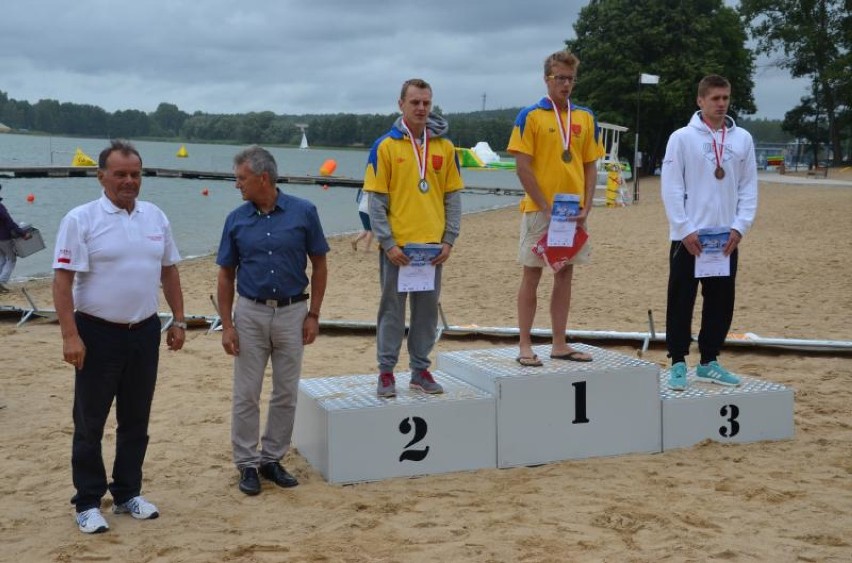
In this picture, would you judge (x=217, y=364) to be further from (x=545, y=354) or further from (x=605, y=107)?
(x=605, y=107)

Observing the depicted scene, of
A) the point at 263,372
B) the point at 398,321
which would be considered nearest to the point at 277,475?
the point at 263,372

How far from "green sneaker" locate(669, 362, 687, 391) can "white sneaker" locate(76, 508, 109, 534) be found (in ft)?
11.3

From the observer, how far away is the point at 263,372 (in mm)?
4762

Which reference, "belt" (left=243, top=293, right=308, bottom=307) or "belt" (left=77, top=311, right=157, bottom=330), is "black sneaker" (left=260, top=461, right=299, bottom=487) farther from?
"belt" (left=77, top=311, right=157, bottom=330)

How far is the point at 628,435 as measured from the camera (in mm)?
5469

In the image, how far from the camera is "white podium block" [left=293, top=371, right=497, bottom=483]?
4934mm

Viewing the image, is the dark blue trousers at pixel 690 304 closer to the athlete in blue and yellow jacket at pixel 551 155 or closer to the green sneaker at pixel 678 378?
the green sneaker at pixel 678 378

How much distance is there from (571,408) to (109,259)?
105 inches

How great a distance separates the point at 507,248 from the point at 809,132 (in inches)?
2183

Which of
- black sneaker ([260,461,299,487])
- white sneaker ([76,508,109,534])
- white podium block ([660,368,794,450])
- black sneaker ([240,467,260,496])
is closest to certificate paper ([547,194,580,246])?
white podium block ([660,368,794,450])

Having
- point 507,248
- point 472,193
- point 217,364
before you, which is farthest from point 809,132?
point 217,364

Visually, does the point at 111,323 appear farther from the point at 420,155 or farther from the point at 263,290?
the point at 420,155

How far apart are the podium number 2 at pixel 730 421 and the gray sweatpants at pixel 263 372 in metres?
2.61

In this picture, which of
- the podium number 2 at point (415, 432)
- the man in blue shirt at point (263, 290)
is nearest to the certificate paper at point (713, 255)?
the podium number 2 at point (415, 432)
